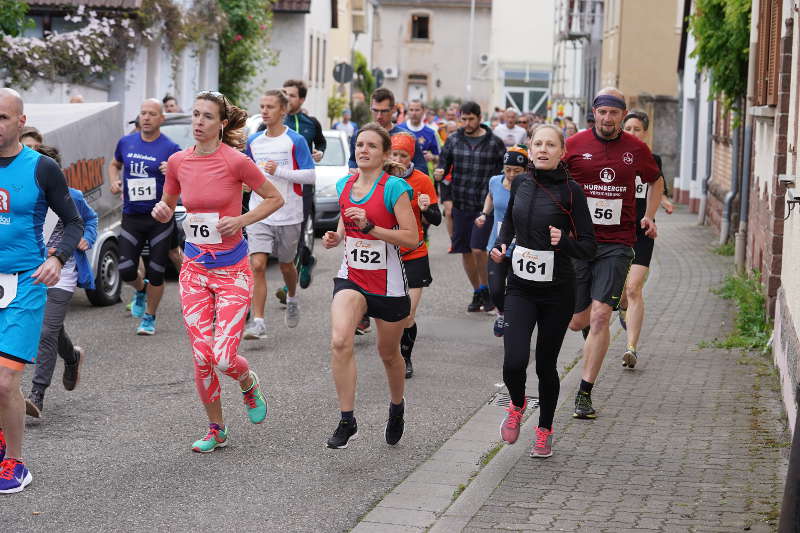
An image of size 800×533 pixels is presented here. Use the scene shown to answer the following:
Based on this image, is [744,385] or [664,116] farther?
[664,116]

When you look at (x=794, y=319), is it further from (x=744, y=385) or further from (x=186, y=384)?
(x=186, y=384)

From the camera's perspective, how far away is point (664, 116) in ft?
108

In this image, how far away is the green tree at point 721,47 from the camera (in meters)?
17.6

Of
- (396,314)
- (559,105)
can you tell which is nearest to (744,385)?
(396,314)

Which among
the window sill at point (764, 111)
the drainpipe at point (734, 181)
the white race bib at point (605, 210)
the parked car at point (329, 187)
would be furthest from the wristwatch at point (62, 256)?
the drainpipe at point (734, 181)

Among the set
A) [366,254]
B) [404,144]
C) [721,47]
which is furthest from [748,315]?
[721,47]

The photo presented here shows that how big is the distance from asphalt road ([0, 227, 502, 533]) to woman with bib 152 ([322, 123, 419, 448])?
44 centimetres

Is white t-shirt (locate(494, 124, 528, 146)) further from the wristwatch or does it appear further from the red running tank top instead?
the wristwatch

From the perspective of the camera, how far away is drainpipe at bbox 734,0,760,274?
15359mm

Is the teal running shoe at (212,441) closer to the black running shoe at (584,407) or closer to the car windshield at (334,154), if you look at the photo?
the black running shoe at (584,407)

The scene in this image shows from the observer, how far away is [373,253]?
285 inches

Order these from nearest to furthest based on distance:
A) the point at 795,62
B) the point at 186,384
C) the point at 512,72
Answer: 1. the point at 186,384
2. the point at 795,62
3. the point at 512,72

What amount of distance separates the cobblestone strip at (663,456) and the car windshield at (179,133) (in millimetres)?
6642

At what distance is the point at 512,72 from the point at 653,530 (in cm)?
7035
